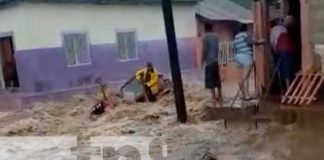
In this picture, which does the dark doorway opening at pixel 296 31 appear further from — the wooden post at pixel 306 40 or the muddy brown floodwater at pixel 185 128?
the muddy brown floodwater at pixel 185 128

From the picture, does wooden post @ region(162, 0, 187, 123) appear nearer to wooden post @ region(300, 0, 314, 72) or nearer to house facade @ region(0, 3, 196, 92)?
wooden post @ region(300, 0, 314, 72)

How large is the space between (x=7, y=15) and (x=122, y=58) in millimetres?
4171

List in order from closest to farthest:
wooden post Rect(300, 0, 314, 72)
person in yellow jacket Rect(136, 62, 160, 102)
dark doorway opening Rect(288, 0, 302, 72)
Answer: wooden post Rect(300, 0, 314, 72)
dark doorway opening Rect(288, 0, 302, 72)
person in yellow jacket Rect(136, 62, 160, 102)

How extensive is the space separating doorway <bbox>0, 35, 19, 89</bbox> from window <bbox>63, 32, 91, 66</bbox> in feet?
5.23

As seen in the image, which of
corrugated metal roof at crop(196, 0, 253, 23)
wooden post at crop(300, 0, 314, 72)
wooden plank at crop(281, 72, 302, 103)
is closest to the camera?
wooden plank at crop(281, 72, 302, 103)

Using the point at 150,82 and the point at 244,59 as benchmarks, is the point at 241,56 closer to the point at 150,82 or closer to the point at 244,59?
the point at 244,59

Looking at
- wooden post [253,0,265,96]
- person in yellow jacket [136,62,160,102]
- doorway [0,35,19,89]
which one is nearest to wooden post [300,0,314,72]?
wooden post [253,0,265,96]

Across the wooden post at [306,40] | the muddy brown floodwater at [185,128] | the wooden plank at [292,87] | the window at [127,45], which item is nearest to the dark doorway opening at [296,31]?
the wooden post at [306,40]

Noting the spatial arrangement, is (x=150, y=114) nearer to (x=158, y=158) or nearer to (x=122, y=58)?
(x=158, y=158)

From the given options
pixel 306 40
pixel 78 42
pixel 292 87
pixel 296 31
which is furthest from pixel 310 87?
pixel 78 42

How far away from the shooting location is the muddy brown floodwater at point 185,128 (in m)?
8.00

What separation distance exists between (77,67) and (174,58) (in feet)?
20.8

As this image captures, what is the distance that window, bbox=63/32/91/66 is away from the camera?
17.0m

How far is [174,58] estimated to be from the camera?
454 inches
